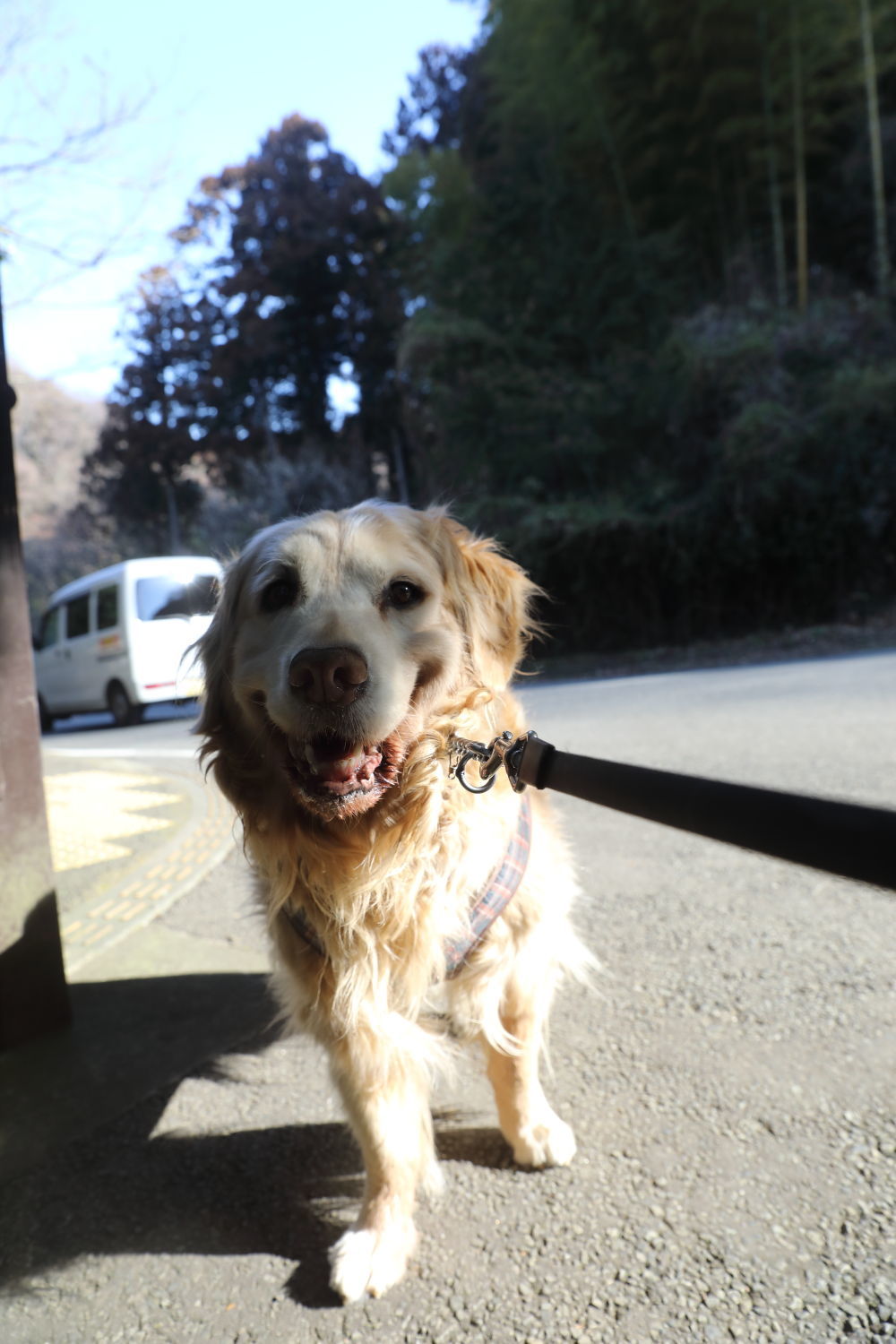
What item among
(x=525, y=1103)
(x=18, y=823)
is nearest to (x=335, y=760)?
(x=525, y=1103)

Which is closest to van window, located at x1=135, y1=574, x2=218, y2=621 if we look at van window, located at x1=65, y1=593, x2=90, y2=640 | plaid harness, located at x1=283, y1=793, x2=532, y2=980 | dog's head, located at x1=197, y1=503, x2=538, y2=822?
van window, located at x1=65, y1=593, x2=90, y2=640

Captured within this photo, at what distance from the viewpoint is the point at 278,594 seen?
5.97 feet

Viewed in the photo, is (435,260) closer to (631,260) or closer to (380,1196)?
(631,260)

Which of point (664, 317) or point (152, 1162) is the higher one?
point (664, 317)

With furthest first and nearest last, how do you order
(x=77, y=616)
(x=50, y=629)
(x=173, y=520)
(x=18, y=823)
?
(x=173, y=520)
(x=50, y=629)
(x=77, y=616)
(x=18, y=823)

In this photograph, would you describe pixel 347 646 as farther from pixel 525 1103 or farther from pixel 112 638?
pixel 112 638

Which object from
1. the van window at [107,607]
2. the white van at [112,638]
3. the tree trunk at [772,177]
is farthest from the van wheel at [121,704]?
the tree trunk at [772,177]

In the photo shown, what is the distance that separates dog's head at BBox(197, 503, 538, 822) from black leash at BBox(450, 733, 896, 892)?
1.64 ft

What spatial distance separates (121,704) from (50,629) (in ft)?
7.04

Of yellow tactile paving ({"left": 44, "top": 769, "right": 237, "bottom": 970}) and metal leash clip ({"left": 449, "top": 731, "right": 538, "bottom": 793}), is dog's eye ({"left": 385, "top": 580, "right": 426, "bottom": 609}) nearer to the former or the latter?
metal leash clip ({"left": 449, "top": 731, "right": 538, "bottom": 793})

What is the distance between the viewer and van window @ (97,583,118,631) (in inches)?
417

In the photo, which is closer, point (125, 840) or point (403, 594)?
point (403, 594)

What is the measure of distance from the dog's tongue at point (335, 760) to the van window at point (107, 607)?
9.76 metres

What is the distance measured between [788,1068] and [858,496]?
12.9m
